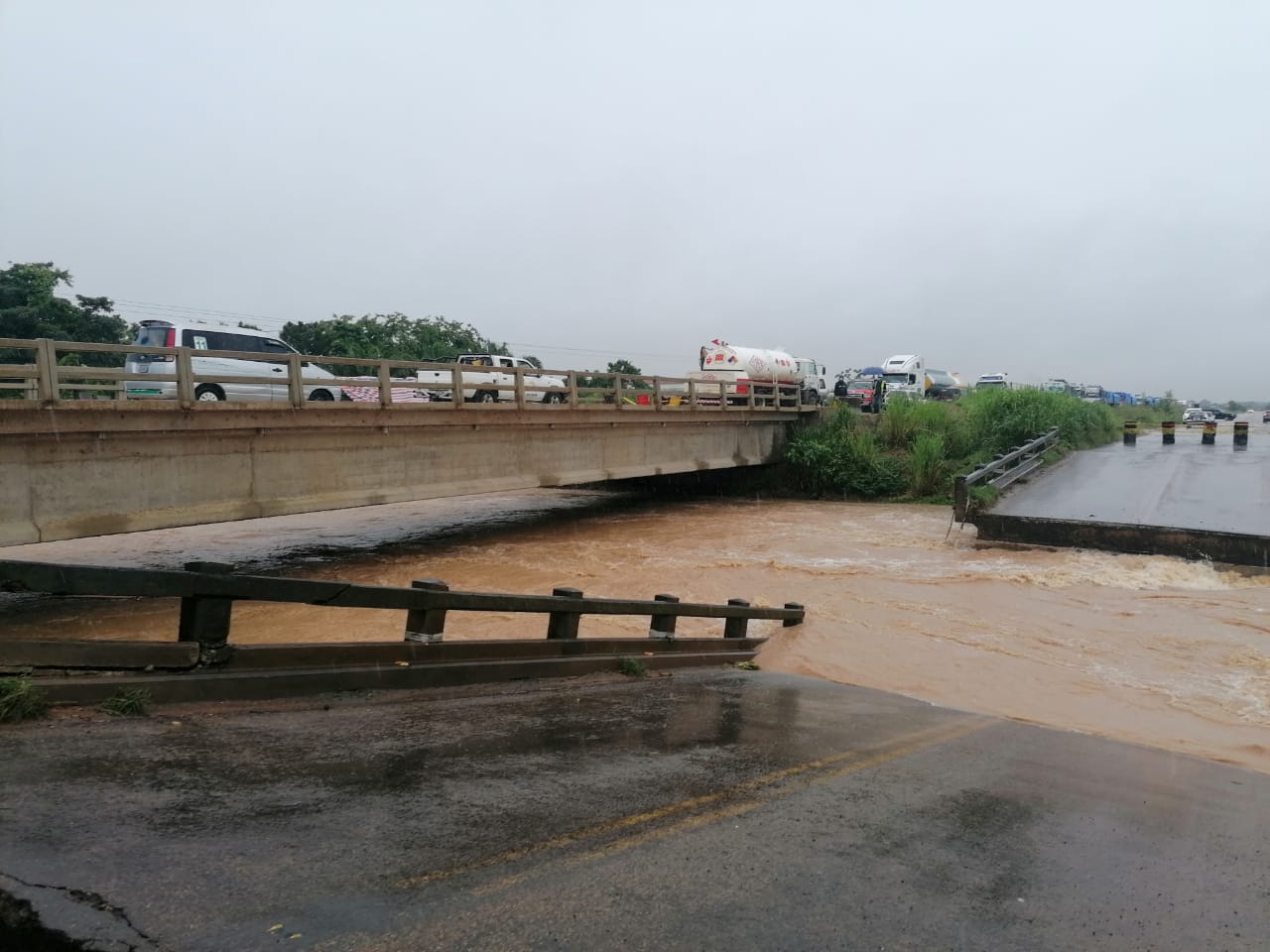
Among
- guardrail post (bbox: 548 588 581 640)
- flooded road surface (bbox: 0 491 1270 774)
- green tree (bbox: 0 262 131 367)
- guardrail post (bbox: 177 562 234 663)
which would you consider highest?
green tree (bbox: 0 262 131 367)

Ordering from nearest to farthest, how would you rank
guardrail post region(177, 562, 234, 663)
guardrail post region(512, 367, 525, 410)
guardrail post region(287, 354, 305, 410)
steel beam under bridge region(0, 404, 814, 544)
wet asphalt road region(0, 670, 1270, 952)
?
wet asphalt road region(0, 670, 1270, 952), guardrail post region(177, 562, 234, 663), steel beam under bridge region(0, 404, 814, 544), guardrail post region(287, 354, 305, 410), guardrail post region(512, 367, 525, 410)

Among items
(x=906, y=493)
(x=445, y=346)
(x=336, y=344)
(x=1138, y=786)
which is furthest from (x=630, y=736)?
(x=445, y=346)

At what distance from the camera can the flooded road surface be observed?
8.78m

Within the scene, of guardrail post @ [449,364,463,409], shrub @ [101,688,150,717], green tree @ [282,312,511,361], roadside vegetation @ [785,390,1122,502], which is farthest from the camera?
green tree @ [282,312,511,361]

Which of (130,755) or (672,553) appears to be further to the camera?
(672,553)

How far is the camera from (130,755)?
3508mm

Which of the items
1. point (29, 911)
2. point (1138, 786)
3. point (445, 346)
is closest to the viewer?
point (29, 911)

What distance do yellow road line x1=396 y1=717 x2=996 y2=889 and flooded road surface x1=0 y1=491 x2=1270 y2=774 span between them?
8.89 ft

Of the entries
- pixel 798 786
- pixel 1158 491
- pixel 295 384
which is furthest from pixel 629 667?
pixel 1158 491

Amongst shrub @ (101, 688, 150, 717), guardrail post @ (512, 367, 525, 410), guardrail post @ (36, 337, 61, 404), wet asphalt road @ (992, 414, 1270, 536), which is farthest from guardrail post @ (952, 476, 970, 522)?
shrub @ (101, 688, 150, 717)

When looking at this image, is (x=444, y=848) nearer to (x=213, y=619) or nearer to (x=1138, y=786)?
(x=213, y=619)

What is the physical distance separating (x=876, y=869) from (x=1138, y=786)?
2436 mm

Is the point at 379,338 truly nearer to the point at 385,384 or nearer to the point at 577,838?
the point at 385,384

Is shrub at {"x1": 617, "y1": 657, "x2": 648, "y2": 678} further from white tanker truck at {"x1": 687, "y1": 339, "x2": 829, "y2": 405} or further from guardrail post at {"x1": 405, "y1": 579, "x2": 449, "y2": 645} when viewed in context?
white tanker truck at {"x1": 687, "y1": 339, "x2": 829, "y2": 405}
